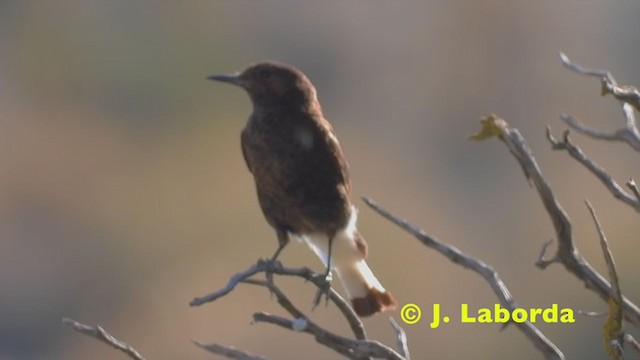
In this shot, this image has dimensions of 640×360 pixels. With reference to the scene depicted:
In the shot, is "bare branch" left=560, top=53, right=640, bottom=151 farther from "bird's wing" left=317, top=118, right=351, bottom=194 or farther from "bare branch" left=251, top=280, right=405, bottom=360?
"bird's wing" left=317, top=118, right=351, bottom=194

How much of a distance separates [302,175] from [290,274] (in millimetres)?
1258

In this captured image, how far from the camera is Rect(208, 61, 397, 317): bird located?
430 centimetres

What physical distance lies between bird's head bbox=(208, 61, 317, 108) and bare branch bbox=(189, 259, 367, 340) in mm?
1171

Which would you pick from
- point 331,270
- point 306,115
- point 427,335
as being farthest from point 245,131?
point 427,335

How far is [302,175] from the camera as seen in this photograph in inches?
169

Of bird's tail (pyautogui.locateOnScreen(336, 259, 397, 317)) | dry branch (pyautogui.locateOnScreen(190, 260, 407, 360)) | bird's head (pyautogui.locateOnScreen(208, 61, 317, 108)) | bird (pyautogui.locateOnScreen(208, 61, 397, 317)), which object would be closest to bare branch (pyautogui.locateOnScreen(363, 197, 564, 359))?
dry branch (pyautogui.locateOnScreen(190, 260, 407, 360))

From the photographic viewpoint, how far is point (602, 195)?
41.8 ft

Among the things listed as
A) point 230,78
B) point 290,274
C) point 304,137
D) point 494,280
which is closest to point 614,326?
point 494,280

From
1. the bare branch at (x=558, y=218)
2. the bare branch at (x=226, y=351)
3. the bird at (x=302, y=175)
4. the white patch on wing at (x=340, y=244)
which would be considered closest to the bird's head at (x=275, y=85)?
the bird at (x=302, y=175)

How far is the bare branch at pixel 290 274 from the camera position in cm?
267

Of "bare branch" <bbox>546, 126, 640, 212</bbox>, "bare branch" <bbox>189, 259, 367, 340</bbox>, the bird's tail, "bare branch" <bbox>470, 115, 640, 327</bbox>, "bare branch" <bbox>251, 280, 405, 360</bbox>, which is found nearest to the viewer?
"bare branch" <bbox>470, 115, 640, 327</bbox>

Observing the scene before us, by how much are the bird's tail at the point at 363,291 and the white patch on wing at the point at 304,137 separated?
0.46 m

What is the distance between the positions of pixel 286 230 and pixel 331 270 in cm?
28

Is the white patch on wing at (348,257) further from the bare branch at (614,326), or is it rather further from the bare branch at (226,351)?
the bare branch at (614,326)
